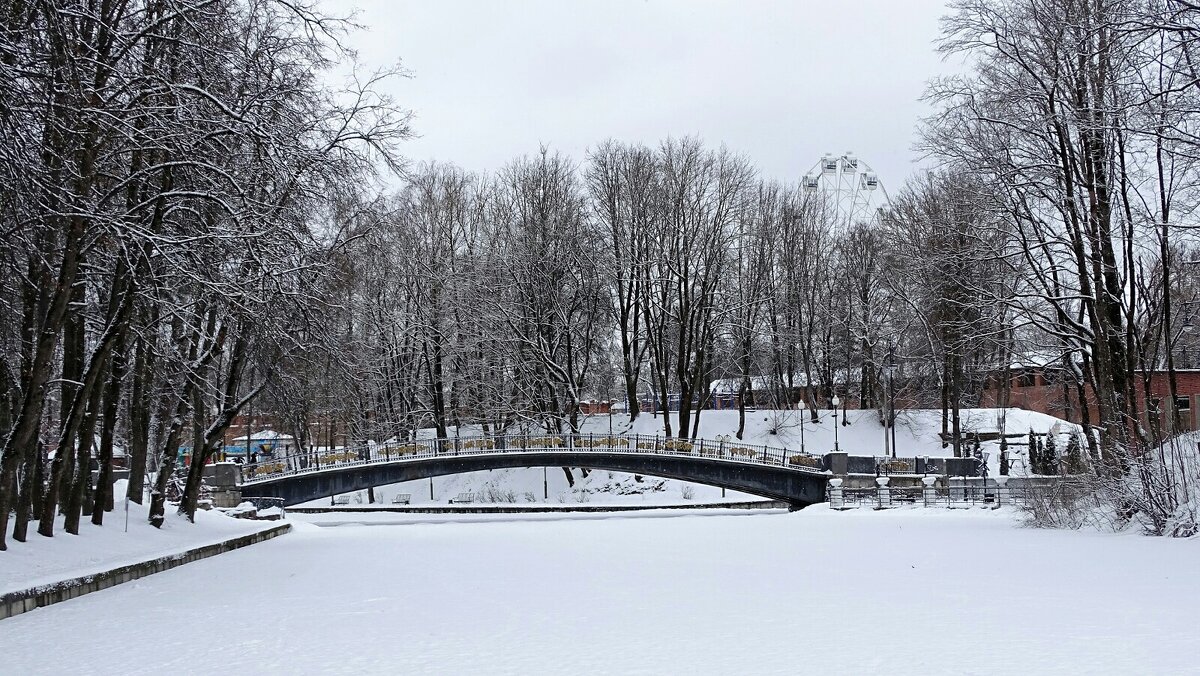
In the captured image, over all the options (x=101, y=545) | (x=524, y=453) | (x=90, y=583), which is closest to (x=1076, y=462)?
(x=101, y=545)

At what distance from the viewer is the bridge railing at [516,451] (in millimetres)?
39781

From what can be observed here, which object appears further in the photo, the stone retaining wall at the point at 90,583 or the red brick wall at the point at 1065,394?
the red brick wall at the point at 1065,394

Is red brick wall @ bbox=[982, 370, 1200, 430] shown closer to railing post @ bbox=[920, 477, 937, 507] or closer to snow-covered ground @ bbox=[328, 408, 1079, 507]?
snow-covered ground @ bbox=[328, 408, 1079, 507]

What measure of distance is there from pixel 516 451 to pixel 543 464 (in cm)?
131

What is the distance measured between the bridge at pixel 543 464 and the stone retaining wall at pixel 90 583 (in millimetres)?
18949

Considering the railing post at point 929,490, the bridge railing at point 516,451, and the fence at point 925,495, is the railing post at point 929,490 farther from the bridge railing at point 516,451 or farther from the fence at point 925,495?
the bridge railing at point 516,451

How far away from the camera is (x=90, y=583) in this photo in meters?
14.1

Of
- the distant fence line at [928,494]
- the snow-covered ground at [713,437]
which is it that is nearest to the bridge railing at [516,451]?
the distant fence line at [928,494]

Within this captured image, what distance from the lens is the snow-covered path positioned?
916 cm

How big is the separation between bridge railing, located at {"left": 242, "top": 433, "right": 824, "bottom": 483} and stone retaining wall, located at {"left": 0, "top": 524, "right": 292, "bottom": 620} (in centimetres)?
1913

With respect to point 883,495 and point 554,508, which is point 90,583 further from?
point 554,508

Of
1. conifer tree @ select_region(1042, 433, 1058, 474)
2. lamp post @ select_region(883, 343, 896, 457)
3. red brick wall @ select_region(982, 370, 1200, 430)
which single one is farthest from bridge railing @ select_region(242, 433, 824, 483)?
red brick wall @ select_region(982, 370, 1200, 430)

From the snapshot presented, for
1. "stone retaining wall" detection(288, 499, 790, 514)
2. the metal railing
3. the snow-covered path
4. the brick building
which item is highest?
the brick building

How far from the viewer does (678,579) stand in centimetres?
1575
